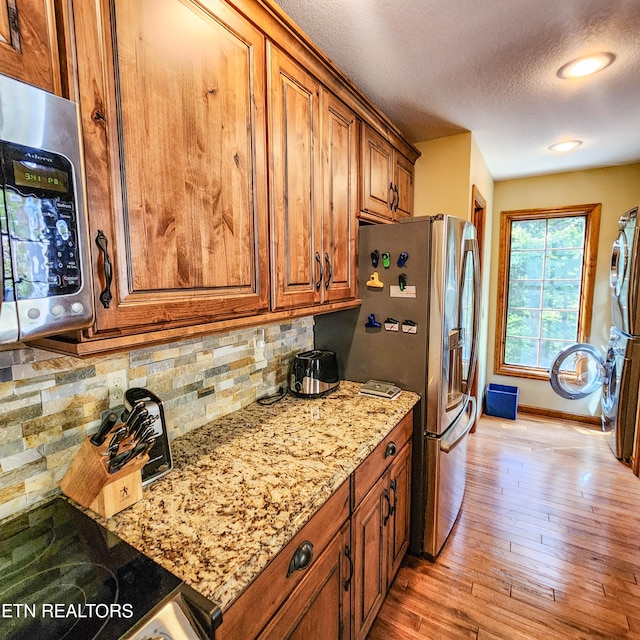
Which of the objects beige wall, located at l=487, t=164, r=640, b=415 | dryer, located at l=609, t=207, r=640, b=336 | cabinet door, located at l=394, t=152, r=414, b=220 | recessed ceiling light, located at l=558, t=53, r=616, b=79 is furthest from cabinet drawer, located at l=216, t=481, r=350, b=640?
beige wall, located at l=487, t=164, r=640, b=415

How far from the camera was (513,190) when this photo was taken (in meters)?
3.84

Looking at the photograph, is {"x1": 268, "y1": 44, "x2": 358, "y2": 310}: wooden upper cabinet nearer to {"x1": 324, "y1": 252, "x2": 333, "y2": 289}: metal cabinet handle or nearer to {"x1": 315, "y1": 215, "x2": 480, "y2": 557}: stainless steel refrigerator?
{"x1": 324, "y1": 252, "x2": 333, "y2": 289}: metal cabinet handle

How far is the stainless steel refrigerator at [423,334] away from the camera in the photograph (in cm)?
180

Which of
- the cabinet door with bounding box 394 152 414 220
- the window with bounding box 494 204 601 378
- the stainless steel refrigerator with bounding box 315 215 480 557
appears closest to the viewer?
the stainless steel refrigerator with bounding box 315 215 480 557

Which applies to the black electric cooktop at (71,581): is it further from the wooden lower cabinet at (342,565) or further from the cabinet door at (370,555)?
the cabinet door at (370,555)

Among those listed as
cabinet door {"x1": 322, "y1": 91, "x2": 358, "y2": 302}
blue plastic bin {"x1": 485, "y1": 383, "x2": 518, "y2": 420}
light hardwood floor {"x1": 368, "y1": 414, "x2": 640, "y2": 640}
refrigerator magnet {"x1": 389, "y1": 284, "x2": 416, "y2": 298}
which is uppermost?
cabinet door {"x1": 322, "y1": 91, "x2": 358, "y2": 302}

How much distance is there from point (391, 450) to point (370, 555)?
407 millimetres

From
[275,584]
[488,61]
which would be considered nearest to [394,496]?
[275,584]

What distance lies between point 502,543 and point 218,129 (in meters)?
2.48

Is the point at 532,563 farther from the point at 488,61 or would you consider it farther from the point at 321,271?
the point at 488,61

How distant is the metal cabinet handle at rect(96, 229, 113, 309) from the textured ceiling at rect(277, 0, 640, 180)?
1214 millimetres

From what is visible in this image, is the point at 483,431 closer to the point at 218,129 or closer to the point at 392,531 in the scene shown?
the point at 392,531

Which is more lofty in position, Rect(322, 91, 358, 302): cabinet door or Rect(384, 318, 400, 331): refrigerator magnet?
Rect(322, 91, 358, 302): cabinet door

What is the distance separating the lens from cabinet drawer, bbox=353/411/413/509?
1.31 m
